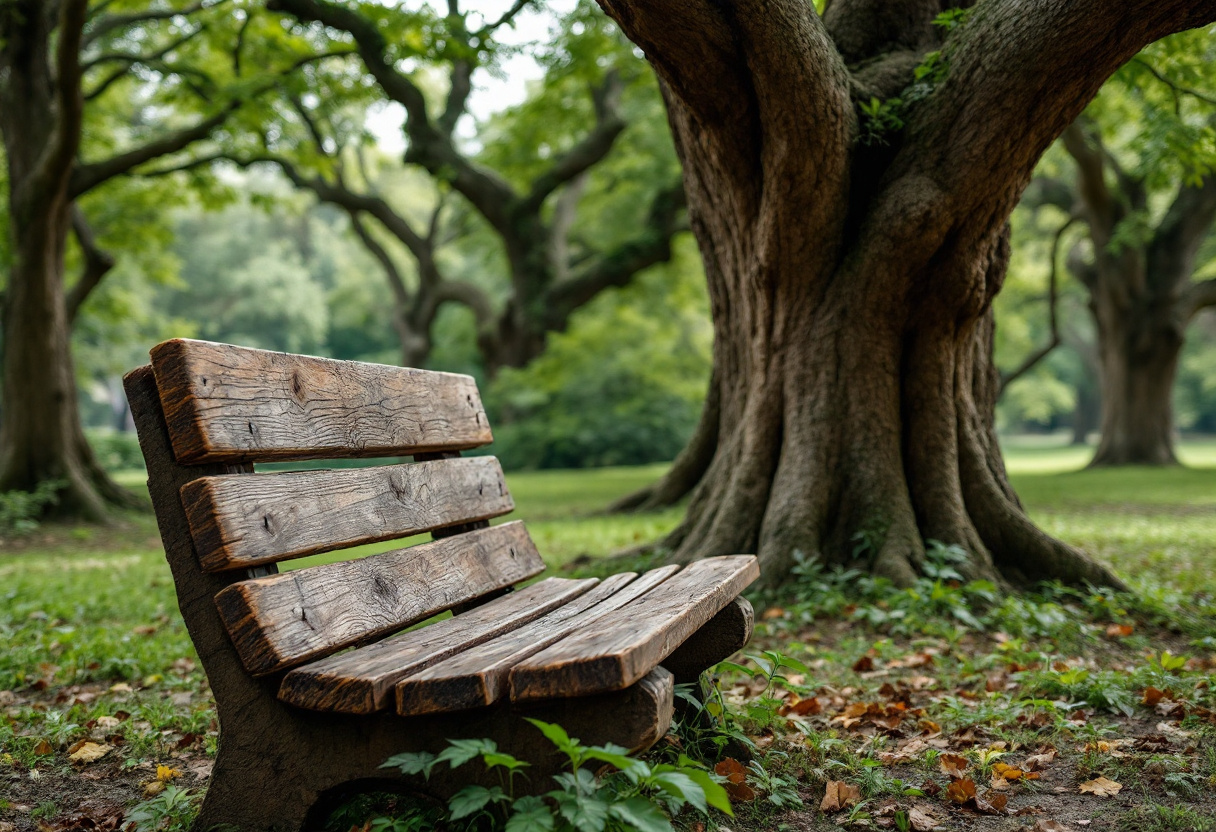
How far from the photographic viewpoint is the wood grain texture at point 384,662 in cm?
168

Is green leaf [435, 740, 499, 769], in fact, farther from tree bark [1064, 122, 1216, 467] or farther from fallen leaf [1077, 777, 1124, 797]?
tree bark [1064, 122, 1216, 467]

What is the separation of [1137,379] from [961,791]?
750 inches

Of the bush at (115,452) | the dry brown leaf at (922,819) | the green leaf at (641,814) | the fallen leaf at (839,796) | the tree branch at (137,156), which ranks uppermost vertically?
the tree branch at (137,156)

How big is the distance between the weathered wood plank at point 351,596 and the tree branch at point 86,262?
42.0 feet

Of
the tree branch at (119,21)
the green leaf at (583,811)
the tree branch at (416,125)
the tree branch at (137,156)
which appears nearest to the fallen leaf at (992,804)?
the green leaf at (583,811)

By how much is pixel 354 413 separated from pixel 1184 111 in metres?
12.8

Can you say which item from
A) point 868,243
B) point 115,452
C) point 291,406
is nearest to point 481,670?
point 291,406

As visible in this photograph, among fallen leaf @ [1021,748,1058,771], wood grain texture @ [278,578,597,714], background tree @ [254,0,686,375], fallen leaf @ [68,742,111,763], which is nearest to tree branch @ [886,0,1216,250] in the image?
fallen leaf @ [1021,748,1058,771]

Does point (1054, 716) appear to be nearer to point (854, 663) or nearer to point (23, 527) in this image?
point (854, 663)

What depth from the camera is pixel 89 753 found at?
8.89ft

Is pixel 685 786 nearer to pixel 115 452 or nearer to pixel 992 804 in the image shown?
pixel 992 804

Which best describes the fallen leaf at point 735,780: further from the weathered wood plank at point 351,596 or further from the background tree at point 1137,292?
the background tree at point 1137,292

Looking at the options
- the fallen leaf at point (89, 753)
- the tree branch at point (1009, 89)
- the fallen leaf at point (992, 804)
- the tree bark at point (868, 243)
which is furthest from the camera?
the tree bark at point (868, 243)

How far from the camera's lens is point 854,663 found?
3668 mm
